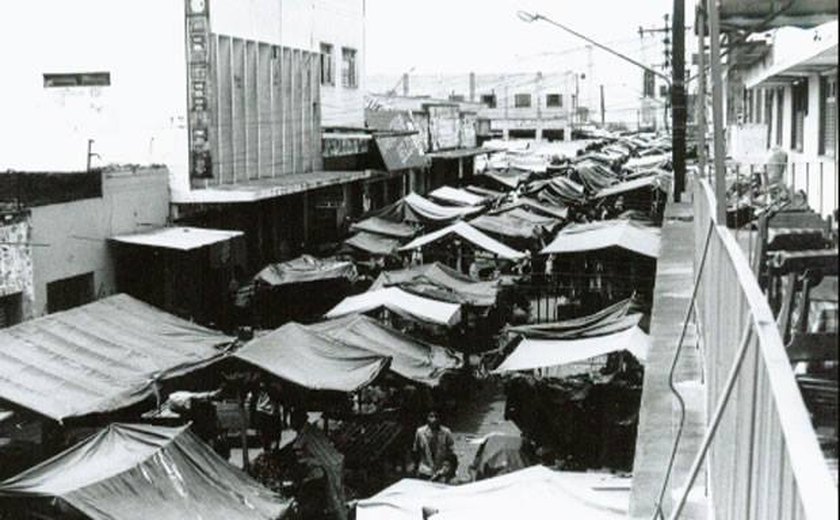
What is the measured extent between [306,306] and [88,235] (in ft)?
15.3

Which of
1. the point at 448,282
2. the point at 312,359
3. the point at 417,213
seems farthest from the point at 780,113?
the point at 312,359

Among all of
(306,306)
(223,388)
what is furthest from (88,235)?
(223,388)

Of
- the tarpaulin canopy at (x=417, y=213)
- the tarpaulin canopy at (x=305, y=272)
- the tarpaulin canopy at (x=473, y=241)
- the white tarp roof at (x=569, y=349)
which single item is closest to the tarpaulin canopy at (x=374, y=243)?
the tarpaulin canopy at (x=473, y=241)

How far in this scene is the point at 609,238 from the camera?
24359mm

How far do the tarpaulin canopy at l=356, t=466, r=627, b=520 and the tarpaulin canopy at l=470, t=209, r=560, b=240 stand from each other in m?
17.6

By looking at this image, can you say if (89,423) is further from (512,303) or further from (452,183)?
(452,183)

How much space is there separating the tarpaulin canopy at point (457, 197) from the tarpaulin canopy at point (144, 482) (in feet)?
86.3

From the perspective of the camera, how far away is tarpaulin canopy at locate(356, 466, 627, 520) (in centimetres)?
973

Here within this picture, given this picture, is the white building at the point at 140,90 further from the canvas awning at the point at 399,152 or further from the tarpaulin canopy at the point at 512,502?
the tarpaulin canopy at the point at 512,502

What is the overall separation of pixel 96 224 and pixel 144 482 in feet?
36.7

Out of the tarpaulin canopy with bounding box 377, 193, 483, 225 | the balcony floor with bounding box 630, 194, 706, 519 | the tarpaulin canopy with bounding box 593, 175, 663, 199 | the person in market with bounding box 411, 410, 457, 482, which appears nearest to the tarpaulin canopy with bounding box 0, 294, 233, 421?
the person in market with bounding box 411, 410, 457, 482

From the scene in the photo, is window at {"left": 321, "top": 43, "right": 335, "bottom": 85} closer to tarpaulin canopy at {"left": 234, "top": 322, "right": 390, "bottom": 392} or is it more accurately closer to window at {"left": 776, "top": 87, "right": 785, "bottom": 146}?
window at {"left": 776, "top": 87, "right": 785, "bottom": 146}

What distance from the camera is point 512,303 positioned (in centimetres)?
2553

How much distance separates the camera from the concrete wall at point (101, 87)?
25.4 meters
